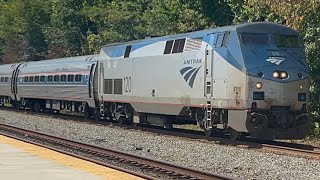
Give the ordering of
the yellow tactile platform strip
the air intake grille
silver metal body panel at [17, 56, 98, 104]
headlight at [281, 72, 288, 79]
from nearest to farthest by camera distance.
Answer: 1. the yellow tactile platform strip
2. headlight at [281, 72, 288, 79]
3. the air intake grille
4. silver metal body panel at [17, 56, 98, 104]

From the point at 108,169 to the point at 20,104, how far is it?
101ft

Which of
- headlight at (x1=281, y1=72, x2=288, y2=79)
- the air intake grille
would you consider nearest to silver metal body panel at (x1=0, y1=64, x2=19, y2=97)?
the air intake grille

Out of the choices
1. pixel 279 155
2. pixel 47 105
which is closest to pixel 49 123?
pixel 47 105

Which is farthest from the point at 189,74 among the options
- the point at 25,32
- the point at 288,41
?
the point at 25,32

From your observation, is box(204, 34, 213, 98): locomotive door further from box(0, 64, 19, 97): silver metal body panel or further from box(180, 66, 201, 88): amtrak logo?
box(0, 64, 19, 97): silver metal body panel

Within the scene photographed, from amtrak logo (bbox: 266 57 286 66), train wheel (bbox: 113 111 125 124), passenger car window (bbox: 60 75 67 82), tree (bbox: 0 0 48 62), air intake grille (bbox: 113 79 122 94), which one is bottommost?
train wheel (bbox: 113 111 125 124)

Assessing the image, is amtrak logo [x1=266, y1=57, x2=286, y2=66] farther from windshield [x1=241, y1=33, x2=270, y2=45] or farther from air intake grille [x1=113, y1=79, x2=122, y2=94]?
air intake grille [x1=113, y1=79, x2=122, y2=94]

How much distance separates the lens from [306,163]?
13.7 m

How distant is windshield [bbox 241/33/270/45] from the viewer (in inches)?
693

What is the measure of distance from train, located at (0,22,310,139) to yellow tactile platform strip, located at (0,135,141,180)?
16.9ft

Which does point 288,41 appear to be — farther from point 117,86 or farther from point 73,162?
point 117,86

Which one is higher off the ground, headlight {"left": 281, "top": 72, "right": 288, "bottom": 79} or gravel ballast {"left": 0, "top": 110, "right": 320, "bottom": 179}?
headlight {"left": 281, "top": 72, "right": 288, "bottom": 79}

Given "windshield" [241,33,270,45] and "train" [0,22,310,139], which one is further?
"windshield" [241,33,270,45]

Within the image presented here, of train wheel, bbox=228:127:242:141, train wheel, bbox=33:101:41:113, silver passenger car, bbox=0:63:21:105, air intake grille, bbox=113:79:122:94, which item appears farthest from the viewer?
silver passenger car, bbox=0:63:21:105
